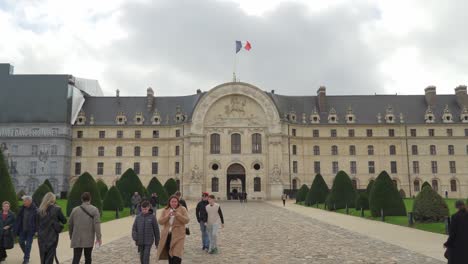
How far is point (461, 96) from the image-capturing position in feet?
210

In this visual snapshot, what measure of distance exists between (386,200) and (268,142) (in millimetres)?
33505

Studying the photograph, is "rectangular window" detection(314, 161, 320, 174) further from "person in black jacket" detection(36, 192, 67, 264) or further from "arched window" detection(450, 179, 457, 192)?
"person in black jacket" detection(36, 192, 67, 264)

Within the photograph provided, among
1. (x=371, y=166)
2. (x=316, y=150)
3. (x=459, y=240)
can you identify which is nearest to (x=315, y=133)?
(x=316, y=150)

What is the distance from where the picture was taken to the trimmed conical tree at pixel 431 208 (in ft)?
67.5

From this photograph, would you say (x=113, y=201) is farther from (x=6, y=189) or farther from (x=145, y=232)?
(x=145, y=232)

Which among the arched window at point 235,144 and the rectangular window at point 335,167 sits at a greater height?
the arched window at point 235,144

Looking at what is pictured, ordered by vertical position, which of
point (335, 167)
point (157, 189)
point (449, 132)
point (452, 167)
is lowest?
point (157, 189)

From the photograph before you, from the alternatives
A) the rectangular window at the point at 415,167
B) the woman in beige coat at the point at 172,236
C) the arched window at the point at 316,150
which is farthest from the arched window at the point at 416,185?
the woman in beige coat at the point at 172,236

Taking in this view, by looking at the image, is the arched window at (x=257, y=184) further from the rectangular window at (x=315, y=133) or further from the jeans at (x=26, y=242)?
the jeans at (x=26, y=242)

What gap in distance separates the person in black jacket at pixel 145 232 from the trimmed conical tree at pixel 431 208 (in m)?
16.2

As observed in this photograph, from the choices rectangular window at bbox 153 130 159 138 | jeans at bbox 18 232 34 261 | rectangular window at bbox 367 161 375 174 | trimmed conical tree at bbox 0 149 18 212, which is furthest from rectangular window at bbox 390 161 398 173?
jeans at bbox 18 232 34 261

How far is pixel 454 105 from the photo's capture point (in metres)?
64.1

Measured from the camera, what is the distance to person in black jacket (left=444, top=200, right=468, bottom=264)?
8.16 meters

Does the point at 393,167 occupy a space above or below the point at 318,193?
above
